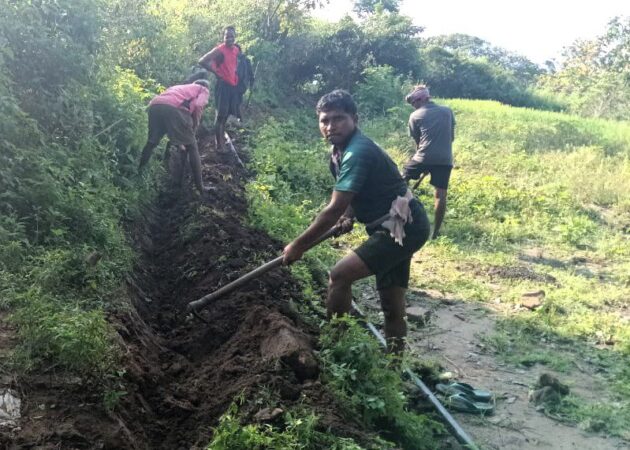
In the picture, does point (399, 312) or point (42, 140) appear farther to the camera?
point (42, 140)

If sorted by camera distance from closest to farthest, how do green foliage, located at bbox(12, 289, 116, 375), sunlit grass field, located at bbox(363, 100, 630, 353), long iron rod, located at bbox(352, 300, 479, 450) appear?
green foliage, located at bbox(12, 289, 116, 375)
long iron rod, located at bbox(352, 300, 479, 450)
sunlit grass field, located at bbox(363, 100, 630, 353)

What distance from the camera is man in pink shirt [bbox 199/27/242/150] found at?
989cm

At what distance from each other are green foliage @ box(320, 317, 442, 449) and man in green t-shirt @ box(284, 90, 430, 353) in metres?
0.35

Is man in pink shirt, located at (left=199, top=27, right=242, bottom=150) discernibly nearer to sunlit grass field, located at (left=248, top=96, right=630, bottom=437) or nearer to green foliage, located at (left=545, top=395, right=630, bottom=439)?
sunlit grass field, located at (left=248, top=96, right=630, bottom=437)

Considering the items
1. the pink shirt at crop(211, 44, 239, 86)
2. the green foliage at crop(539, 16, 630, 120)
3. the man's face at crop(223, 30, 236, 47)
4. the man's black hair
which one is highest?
the man's face at crop(223, 30, 236, 47)

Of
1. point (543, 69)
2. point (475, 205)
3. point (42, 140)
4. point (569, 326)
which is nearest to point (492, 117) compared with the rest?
point (475, 205)

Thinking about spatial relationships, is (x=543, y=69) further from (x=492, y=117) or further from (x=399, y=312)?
(x=399, y=312)

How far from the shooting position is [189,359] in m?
4.60

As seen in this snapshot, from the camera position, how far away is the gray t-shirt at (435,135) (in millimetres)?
8430

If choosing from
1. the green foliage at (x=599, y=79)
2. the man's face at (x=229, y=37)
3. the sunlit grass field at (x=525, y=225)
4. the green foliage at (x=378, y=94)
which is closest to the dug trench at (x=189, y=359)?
the sunlit grass field at (x=525, y=225)

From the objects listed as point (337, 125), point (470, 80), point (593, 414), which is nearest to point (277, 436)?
point (337, 125)

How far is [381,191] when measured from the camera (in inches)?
171

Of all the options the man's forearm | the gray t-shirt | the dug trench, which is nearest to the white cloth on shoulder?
the man's forearm

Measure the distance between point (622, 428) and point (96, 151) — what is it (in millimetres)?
5771
